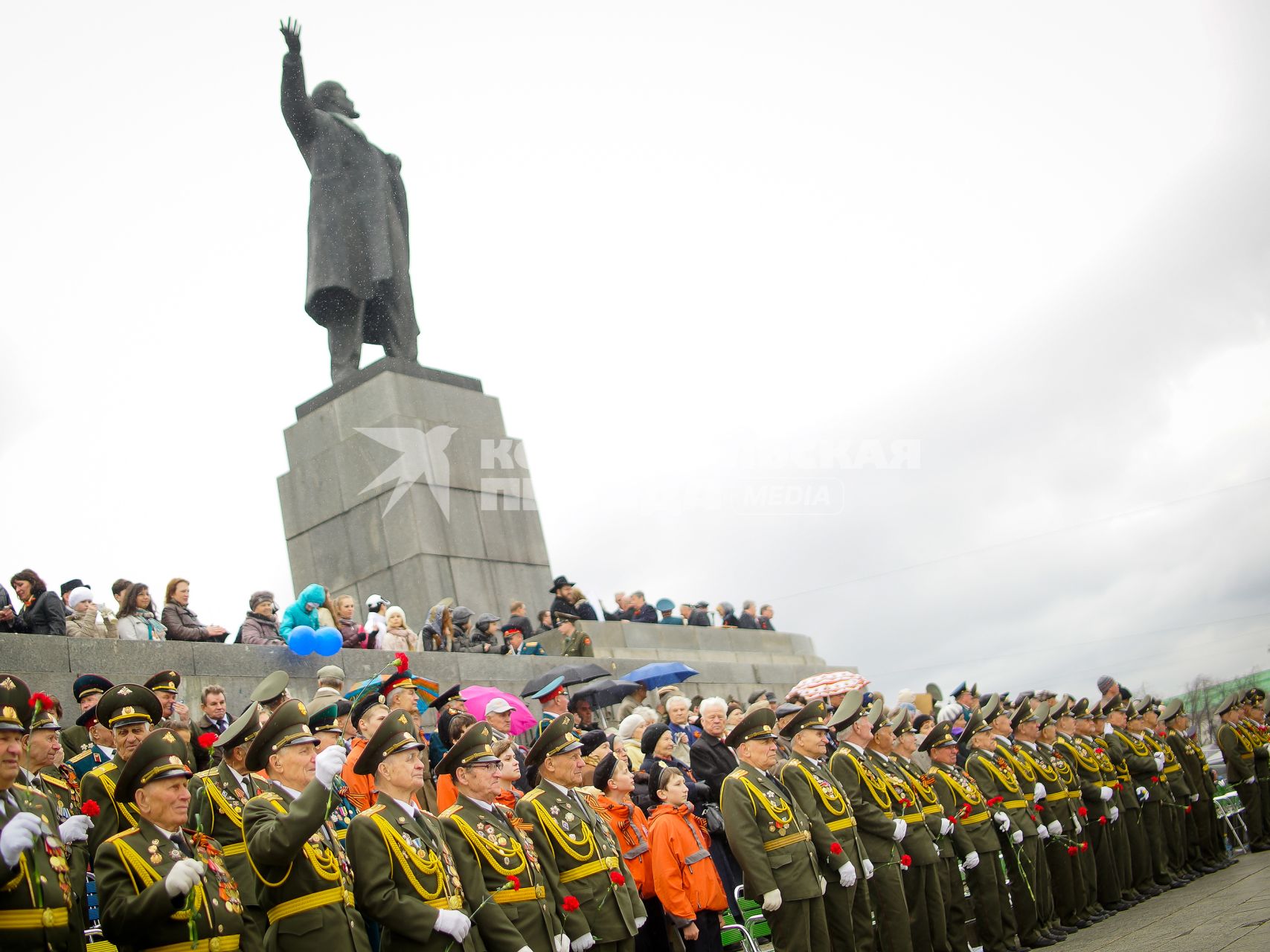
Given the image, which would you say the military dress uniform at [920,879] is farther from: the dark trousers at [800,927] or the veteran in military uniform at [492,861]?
the veteran in military uniform at [492,861]

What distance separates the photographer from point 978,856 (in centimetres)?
1045

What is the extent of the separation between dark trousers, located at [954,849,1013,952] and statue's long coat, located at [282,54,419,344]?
43.4 ft

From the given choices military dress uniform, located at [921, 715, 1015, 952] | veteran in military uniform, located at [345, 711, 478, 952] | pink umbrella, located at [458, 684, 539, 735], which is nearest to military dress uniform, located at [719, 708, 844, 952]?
military dress uniform, located at [921, 715, 1015, 952]

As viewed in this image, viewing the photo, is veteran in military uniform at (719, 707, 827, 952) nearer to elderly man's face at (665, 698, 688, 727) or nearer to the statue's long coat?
elderly man's face at (665, 698, 688, 727)

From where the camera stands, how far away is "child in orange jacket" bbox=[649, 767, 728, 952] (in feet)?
26.6

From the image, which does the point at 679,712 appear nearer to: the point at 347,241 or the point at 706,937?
the point at 706,937

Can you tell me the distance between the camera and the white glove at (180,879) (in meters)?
5.12

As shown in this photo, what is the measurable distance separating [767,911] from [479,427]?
41.4ft

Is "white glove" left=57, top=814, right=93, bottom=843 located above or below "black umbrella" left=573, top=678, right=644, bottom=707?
below

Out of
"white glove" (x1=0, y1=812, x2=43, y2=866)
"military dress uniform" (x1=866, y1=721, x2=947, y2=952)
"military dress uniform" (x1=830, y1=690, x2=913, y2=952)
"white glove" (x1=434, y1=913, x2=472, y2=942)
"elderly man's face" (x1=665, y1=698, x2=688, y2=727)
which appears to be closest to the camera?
"white glove" (x1=0, y1=812, x2=43, y2=866)

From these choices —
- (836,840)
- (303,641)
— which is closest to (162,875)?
(836,840)

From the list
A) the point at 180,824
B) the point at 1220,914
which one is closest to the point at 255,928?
the point at 180,824

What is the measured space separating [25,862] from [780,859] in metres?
4.94

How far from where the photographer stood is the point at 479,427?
2025cm
